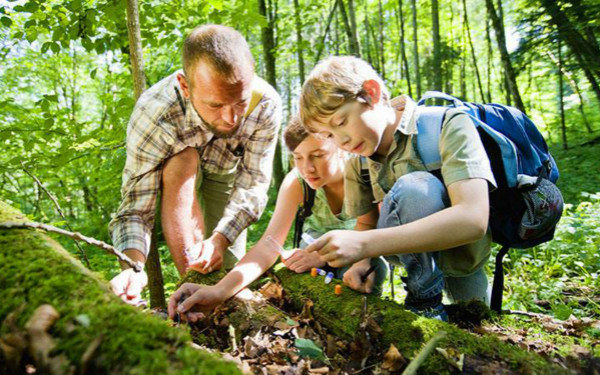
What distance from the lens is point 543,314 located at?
107 inches

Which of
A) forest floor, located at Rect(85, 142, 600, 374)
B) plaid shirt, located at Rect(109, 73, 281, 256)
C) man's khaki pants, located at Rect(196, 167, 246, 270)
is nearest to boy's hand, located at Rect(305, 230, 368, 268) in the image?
forest floor, located at Rect(85, 142, 600, 374)

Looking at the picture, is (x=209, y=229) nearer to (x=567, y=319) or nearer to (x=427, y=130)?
(x=427, y=130)

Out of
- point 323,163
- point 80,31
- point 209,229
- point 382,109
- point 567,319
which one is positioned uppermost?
point 80,31

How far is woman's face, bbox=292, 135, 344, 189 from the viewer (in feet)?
9.90

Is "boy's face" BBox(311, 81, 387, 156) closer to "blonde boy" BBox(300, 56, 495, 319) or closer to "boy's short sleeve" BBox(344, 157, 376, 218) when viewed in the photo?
"blonde boy" BBox(300, 56, 495, 319)

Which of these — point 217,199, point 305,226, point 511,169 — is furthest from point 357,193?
point 217,199

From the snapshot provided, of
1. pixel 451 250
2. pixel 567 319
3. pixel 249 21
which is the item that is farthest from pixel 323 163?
pixel 249 21

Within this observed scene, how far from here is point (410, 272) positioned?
2.11 metres

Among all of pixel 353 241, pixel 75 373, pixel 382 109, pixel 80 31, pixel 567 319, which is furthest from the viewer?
pixel 80 31

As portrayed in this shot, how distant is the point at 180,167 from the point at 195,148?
27 centimetres

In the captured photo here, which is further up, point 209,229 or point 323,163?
point 323,163

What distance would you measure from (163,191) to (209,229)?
1.37 m

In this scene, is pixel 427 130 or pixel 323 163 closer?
pixel 427 130

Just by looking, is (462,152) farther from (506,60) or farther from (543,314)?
(506,60)
